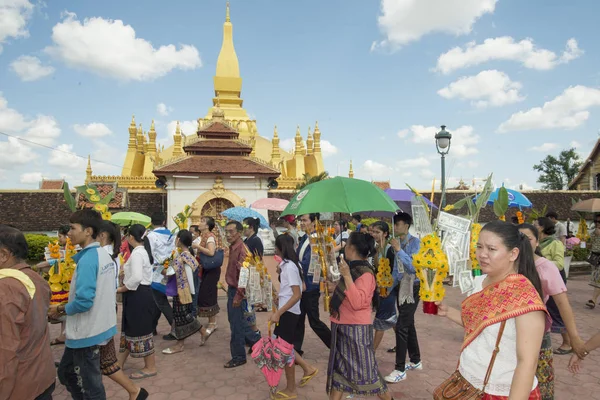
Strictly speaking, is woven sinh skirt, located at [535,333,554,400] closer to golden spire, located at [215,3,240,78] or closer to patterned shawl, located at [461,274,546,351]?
patterned shawl, located at [461,274,546,351]

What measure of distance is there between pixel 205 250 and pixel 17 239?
10.6ft

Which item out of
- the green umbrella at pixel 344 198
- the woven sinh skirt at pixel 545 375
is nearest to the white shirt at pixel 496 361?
the woven sinh skirt at pixel 545 375

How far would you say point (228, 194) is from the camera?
1812cm

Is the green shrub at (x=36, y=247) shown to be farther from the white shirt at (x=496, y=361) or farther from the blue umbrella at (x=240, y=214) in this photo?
the white shirt at (x=496, y=361)

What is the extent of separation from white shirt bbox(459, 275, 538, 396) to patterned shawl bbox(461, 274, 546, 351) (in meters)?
0.04

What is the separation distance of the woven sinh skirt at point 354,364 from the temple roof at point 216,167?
14803 millimetres

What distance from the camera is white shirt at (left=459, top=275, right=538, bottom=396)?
1929mm

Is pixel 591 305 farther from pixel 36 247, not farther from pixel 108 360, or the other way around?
pixel 36 247

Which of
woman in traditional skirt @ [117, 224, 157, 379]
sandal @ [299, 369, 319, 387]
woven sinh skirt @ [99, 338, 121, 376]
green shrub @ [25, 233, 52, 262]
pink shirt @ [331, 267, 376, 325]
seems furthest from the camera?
green shrub @ [25, 233, 52, 262]

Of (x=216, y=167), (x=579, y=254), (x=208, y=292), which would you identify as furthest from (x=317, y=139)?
(x=208, y=292)

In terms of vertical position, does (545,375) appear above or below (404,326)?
above

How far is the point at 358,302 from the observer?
346 centimetres

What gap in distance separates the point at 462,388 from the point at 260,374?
350cm

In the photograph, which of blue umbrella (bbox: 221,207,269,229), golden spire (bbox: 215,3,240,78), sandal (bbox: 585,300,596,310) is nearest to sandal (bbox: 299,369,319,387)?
blue umbrella (bbox: 221,207,269,229)
